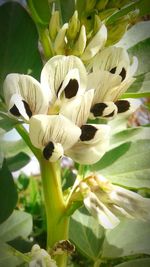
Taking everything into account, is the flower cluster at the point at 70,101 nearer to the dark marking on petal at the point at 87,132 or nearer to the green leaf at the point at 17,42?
the dark marking on petal at the point at 87,132

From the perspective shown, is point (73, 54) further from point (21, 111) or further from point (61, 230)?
point (61, 230)

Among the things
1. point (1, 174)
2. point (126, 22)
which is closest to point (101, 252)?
point (1, 174)

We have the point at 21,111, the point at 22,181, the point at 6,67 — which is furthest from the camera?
the point at 22,181

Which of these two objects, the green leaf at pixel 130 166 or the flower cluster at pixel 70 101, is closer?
the flower cluster at pixel 70 101

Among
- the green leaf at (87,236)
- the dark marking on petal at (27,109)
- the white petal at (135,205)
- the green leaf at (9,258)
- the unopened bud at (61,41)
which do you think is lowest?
the green leaf at (87,236)

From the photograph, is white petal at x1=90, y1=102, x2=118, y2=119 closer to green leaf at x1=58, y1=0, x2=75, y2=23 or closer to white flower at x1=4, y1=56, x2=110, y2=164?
white flower at x1=4, y1=56, x2=110, y2=164

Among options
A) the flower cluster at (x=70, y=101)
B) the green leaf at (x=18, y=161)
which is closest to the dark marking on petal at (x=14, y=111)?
the flower cluster at (x=70, y=101)

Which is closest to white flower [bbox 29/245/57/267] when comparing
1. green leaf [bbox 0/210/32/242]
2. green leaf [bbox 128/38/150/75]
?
green leaf [bbox 0/210/32/242]
